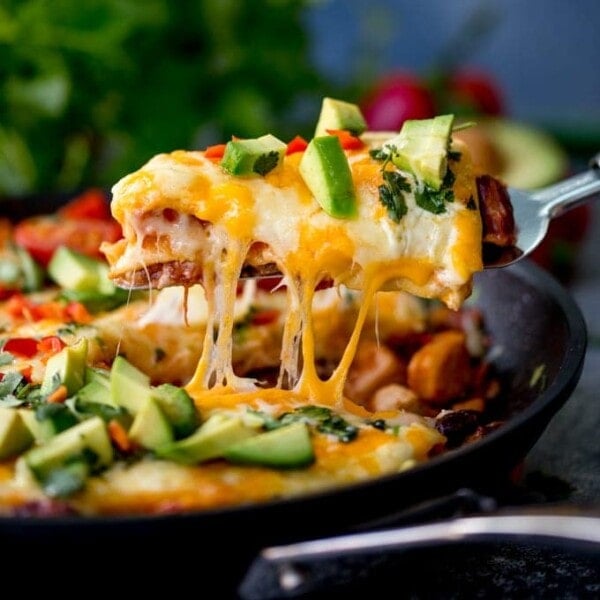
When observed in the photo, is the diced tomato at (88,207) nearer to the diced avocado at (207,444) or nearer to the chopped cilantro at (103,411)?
the chopped cilantro at (103,411)

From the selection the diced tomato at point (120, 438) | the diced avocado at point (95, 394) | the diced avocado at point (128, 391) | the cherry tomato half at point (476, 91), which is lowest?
the diced tomato at point (120, 438)

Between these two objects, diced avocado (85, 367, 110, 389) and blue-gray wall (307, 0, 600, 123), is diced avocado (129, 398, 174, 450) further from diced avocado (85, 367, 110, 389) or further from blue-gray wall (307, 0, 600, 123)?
blue-gray wall (307, 0, 600, 123)

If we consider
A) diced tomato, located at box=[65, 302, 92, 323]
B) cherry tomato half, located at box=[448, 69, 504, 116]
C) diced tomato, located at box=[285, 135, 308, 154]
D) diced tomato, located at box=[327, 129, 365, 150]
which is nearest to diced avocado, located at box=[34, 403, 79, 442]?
diced tomato, located at box=[65, 302, 92, 323]

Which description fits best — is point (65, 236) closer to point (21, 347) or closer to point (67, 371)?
point (21, 347)

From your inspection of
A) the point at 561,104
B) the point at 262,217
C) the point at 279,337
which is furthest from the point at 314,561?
the point at 561,104

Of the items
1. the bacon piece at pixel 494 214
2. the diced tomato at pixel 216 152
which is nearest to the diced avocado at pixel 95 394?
the diced tomato at pixel 216 152

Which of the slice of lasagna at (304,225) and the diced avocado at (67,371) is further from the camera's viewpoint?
the slice of lasagna at (304,225)

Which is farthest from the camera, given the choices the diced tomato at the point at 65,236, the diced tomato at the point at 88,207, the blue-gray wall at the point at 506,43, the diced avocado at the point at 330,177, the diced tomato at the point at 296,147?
the blue-gray wall at the point at 506,43

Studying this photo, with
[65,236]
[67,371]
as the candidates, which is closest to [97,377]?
[67,371]
